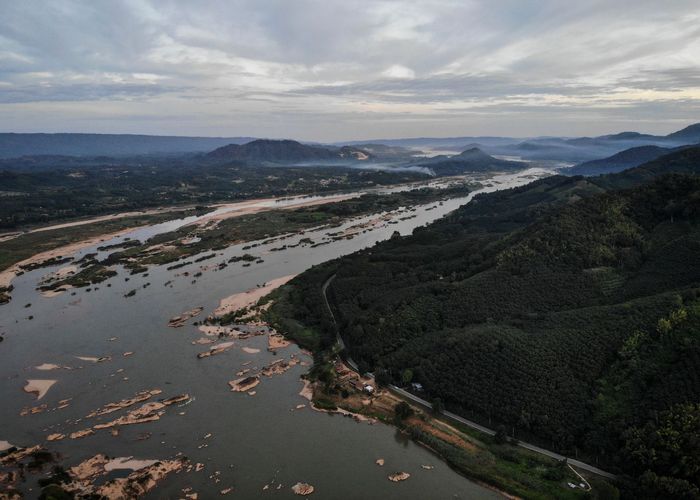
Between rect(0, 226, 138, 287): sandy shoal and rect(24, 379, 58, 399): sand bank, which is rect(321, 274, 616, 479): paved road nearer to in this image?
rect(24, 379, 58, 399): sand bank

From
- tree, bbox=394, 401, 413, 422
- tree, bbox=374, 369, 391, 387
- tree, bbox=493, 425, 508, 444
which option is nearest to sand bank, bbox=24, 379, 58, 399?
tree, bbox=374, 369, 391, 387

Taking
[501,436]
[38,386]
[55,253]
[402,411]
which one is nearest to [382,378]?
[402,411]

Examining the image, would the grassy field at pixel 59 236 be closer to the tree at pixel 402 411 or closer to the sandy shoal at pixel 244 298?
the sandy shoal at pixel 244 298

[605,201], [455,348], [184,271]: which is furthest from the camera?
[184,271]

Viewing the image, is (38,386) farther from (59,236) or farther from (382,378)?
(59,236)

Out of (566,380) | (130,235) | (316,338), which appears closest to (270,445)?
(316,338)

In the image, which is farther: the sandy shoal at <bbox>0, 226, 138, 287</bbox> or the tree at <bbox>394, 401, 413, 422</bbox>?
the sandy shoal at <bbox>0, 226, 138, 287</bbox>

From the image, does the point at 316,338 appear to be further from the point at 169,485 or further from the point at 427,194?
the point at 427,194
